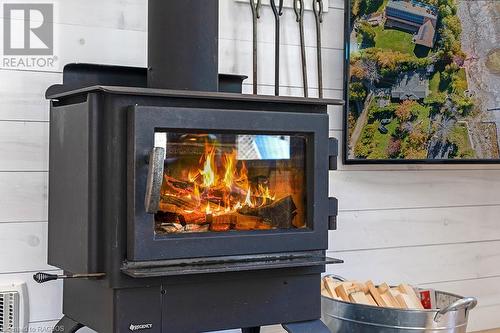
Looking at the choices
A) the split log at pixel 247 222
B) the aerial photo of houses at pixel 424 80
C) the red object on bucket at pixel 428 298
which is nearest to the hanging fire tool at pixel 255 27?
the aerial photo of houses at pixel 424 80

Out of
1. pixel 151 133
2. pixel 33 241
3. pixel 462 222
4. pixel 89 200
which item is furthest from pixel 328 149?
pixel 462 222

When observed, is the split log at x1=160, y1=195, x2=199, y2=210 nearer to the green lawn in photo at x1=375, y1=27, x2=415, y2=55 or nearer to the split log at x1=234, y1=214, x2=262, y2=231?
the split log at x1=234, y1=214, x2=262, y2=231

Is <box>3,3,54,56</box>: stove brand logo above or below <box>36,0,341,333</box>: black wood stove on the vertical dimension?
above

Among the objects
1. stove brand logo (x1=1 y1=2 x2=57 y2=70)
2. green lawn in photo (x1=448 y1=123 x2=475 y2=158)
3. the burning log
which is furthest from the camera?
green lawn in photo (x1=448 y1=123 x2=475 y2=158)

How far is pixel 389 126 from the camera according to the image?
2.68 metres

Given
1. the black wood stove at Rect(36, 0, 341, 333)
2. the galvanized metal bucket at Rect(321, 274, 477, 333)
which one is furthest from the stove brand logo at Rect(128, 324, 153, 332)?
the galvanized metal bucket at Rect(321, 274, 477, 333)

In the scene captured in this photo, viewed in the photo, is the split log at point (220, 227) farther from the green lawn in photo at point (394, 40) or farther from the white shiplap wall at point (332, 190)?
the green lawn in photo at point (394, 40)

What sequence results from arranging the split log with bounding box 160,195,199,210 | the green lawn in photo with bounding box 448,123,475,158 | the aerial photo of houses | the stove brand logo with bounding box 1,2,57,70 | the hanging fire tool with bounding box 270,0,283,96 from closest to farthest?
the split log with bounding box 160,195,199,210
the stove brand logo with bounding box 1,2,57,70
the hanging fire tool with bounding box 270,0,283,96
the aerial photo of houses
the green lawn in photo with bounding box 448,123,475,158

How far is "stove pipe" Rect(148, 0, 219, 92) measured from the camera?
1.94 meters

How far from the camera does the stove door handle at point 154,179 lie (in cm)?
173

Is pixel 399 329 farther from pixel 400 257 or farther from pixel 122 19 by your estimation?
pixel 122 19

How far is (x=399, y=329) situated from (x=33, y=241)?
1.06 meters

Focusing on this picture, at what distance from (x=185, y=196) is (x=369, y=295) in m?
0.80

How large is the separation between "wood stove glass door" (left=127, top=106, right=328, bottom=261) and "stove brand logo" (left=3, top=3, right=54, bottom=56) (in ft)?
1.99
